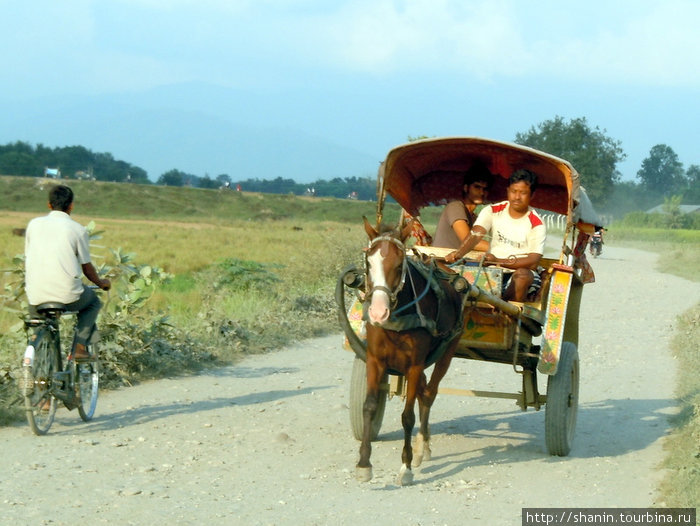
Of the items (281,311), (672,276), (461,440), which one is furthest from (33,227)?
(672,276)

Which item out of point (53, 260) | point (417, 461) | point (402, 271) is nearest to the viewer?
point (402, 271)

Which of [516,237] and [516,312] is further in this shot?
[516,237]

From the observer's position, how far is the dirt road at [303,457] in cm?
613

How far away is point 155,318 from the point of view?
37.2 feet

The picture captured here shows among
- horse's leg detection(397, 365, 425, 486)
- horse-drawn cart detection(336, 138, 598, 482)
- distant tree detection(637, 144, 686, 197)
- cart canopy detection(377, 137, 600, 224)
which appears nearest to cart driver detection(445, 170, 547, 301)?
horse-drawn cart detection(336, 138, 598, 482)

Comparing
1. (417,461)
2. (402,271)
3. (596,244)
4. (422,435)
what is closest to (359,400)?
(422,435)

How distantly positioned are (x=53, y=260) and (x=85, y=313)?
0.62 meters

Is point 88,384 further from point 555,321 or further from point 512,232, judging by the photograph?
point 555,321

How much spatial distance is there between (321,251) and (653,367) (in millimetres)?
11437

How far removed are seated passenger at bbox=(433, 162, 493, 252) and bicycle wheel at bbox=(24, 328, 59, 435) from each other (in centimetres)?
346

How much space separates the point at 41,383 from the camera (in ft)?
25.8

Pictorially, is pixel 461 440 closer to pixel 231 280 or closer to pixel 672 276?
pixel 231 280

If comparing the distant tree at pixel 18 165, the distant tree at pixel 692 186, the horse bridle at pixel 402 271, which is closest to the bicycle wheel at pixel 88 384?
the horse bridle at pixel 402 271

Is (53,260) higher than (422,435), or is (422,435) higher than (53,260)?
(53,260)
